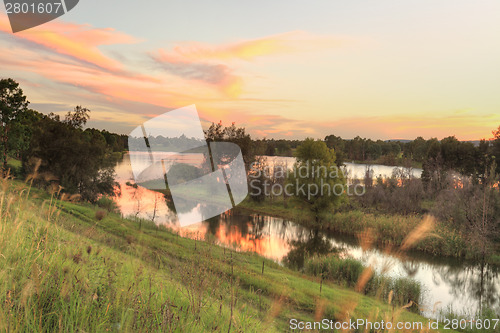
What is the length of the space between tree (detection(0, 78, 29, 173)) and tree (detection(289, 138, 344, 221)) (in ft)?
110

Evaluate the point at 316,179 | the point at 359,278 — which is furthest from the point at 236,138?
the point at 359,278

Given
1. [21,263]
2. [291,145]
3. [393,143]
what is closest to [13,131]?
[21,263]

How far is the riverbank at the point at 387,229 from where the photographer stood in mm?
24344

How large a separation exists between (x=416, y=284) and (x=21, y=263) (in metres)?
18.3

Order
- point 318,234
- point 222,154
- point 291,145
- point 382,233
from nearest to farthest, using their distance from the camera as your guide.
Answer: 1. point 382,233
2. point 318,234
3. point 222,154
4. point 291,145

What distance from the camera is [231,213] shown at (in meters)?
41.1

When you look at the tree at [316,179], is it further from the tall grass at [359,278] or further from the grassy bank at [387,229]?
the tall grass at [359,278]

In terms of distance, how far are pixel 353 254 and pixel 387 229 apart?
6.63 metres

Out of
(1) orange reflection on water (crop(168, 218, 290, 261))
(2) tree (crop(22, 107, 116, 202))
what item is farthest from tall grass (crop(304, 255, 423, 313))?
(2) tree (crop(22, 107, 116, 202))

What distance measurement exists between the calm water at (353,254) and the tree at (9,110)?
14.5 m

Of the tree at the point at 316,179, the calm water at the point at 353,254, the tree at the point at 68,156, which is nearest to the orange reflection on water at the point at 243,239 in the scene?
the calm water at the point at 353,254

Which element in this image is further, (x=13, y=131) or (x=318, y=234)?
(x=13, y=131)

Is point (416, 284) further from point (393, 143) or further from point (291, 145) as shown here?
point (393, 143)

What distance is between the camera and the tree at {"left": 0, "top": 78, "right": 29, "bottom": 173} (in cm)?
3453
